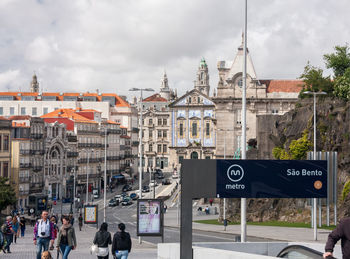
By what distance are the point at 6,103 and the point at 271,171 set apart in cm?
15372

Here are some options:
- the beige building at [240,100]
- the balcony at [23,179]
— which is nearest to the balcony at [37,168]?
the balcony at [23,179]

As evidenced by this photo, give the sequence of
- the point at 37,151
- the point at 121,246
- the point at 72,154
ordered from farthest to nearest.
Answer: the point at 72,154 < the point at 37,151 < the point at 121,246

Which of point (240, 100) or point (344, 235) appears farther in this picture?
point (240, 100)

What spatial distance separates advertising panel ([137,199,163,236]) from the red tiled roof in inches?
3472

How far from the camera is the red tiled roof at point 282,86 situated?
118 metres

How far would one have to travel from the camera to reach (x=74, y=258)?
1074 inches

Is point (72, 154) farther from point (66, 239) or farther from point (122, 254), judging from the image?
point (122, 254)

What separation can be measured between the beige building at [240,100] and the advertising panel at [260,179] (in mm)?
95400

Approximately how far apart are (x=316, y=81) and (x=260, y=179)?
223 feet

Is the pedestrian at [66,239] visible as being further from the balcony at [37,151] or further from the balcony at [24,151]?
the balcony at [37,151]

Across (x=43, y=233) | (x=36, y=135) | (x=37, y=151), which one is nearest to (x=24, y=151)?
(x=37, y=151)

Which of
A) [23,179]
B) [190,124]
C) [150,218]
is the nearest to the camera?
[150,218]

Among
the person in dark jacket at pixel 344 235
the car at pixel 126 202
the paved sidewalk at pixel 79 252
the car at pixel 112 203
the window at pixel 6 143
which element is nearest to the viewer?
the person in dark jacket at pixel 344 235

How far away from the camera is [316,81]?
8419 cm
